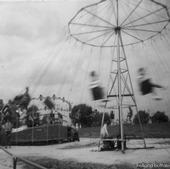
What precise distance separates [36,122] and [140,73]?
11.3 metres

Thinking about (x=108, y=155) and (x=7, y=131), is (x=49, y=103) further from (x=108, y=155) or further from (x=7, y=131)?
(x=108, y=155)

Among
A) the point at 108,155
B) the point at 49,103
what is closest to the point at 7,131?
the point at 49,103

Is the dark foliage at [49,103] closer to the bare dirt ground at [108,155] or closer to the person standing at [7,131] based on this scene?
the person standing at [7,131]

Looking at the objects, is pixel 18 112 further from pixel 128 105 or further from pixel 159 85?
pixel 159 85

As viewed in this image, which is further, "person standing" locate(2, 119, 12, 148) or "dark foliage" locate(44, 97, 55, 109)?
"dark foliage" locate(44, 97, 55, 109)

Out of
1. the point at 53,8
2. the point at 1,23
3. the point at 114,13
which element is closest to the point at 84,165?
the point at 53,8

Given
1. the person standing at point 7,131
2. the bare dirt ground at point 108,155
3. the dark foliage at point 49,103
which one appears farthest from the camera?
the dark foliage at point 49,103

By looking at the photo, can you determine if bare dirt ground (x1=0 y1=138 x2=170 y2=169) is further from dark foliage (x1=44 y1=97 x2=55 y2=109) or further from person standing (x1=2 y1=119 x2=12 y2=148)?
dark foliage (x1=44 y1=97 x2=55 y2=109)

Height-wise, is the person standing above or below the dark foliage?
below

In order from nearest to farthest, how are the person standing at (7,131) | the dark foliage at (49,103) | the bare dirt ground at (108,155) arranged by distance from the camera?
the bare dirt ground at (108,155) < the person standing at (7,131) < the dark foliage at (49,103)

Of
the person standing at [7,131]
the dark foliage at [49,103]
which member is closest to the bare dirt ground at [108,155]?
the person standing at [7,131]

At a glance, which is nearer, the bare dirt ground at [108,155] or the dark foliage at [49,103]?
the bare dirt ground at [108,155]

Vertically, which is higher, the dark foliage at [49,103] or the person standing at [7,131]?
the dark foliage at [49,103]

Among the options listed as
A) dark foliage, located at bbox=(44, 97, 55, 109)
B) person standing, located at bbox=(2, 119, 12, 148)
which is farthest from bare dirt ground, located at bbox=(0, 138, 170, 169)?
dark foliage, located at bbox=(44, 97, 55, 109)
